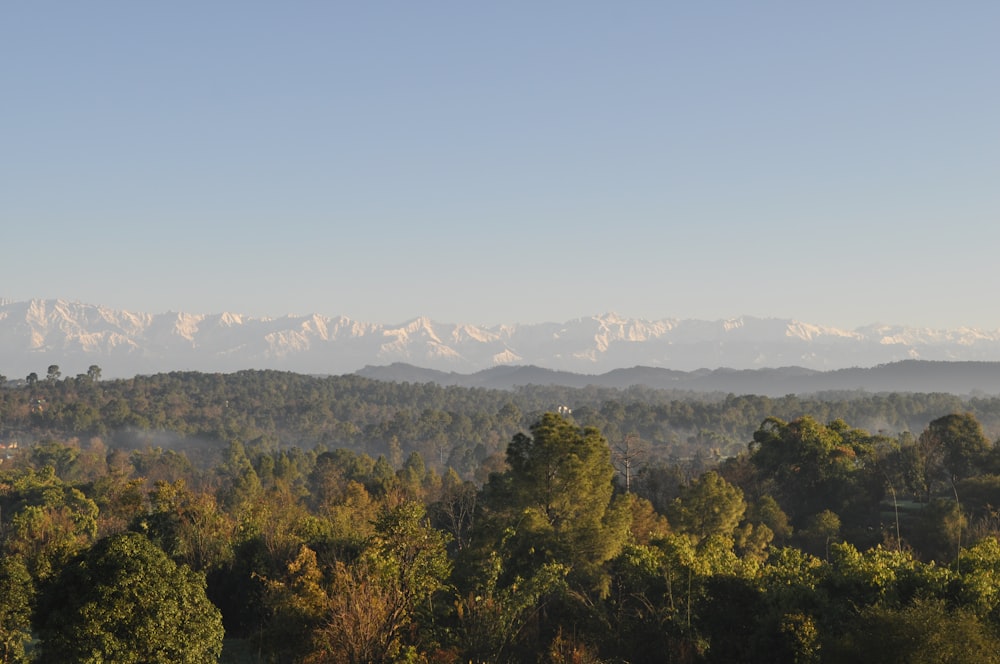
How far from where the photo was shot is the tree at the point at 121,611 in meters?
18.4

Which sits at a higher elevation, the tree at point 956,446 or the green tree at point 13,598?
the tree at point 956,446

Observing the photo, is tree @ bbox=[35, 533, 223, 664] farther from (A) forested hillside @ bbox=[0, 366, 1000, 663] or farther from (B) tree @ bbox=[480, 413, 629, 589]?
(B) tree @ bbox=[480, 413, 629, 589]

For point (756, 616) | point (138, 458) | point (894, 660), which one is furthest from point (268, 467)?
point (894, 660)

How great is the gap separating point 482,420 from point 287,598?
174710 mm

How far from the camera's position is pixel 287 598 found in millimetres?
25047

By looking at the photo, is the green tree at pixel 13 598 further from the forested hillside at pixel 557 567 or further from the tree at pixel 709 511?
the tree at pixel 709 511

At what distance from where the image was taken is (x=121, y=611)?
1855 cm

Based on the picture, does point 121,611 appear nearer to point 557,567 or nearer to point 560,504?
point 557,567

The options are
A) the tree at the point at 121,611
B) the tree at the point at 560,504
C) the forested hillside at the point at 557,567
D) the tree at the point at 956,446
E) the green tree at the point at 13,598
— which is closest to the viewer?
the tree at the point at 121,611

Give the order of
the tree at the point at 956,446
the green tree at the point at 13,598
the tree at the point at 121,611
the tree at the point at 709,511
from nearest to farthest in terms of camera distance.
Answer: the tree at the point at 121,611, the green tree at the point at 13,598, the tree at the point at 709,511, the tree at the point at 956,446

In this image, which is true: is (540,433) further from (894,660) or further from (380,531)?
(894,660)

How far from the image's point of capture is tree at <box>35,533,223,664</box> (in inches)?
723

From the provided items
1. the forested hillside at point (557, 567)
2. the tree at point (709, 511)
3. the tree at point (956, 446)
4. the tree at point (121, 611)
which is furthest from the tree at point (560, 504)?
the tree at point (956, 446)

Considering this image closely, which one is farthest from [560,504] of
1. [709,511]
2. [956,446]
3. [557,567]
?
[956,446]
